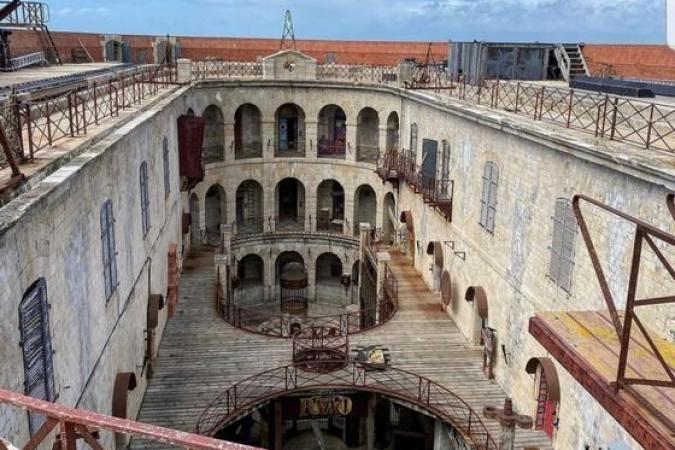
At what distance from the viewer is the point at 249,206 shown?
3938 centimetres

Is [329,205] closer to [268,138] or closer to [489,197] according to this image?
[268,138]

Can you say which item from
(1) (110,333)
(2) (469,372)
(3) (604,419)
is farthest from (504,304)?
(1) (110,333)

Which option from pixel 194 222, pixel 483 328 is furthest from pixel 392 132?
pixel 483 328

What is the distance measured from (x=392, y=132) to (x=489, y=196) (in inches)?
607

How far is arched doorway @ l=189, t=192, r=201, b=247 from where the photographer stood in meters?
34.4

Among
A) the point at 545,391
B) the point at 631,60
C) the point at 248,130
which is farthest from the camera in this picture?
the point at 248,130

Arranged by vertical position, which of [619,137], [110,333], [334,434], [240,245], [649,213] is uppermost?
[619,137]

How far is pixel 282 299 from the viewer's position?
3816 centimetres

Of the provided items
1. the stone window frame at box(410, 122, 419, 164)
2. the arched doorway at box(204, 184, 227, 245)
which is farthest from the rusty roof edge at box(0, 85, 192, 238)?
the arched doorway at box(204, 184, 227, 245)

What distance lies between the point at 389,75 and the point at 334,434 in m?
19.2

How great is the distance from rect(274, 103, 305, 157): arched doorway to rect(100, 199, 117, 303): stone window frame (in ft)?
81.8

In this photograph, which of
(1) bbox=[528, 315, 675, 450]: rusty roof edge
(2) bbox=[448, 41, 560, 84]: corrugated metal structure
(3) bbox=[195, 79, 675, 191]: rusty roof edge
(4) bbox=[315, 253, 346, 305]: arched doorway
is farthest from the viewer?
(4) bbox=[315, 253, 346, 305]: arched doorway

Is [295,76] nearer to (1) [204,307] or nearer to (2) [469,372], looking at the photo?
(1) [204,307]

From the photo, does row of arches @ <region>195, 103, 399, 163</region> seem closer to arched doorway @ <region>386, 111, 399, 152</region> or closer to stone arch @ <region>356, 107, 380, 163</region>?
stone arch @ <region>356, 107, 380, 163</region>
